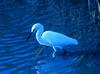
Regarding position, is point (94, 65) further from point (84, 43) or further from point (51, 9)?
point (51, 9)

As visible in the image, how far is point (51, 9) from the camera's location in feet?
59.7

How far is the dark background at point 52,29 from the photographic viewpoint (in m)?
10.2

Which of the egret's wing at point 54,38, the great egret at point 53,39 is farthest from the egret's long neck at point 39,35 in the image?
the egret's wing at point 54,38

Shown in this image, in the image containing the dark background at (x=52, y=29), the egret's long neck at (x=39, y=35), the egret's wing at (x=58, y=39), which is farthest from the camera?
the egret's long neck at (x=39, y=35)

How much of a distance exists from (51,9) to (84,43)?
21.1ft

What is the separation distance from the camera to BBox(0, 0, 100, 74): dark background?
403 inches

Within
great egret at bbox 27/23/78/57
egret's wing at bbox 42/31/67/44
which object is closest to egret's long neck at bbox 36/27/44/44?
great egret at bbox 27/23/78/57

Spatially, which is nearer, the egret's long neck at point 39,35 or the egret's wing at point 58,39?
the egret's wing at point 58,39

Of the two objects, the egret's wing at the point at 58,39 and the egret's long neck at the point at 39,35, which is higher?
the egret's long neck at the point at 39,35

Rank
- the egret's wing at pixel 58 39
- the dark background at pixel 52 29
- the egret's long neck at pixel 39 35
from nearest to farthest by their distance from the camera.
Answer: the dark background at pixel 52 29 → the egret's wing at pixel 58 39 → the egret's long neck at pixel 39 35

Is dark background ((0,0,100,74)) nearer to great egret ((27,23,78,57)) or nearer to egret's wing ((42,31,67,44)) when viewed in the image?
great egret ((27,23,78,57))

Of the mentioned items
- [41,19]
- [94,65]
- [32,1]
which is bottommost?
[94,65]

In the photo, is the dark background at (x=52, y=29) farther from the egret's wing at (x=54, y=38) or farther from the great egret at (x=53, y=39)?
the egret's wing at (x=54, y=38)

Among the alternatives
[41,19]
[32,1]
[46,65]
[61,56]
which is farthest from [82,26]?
[32,1]
